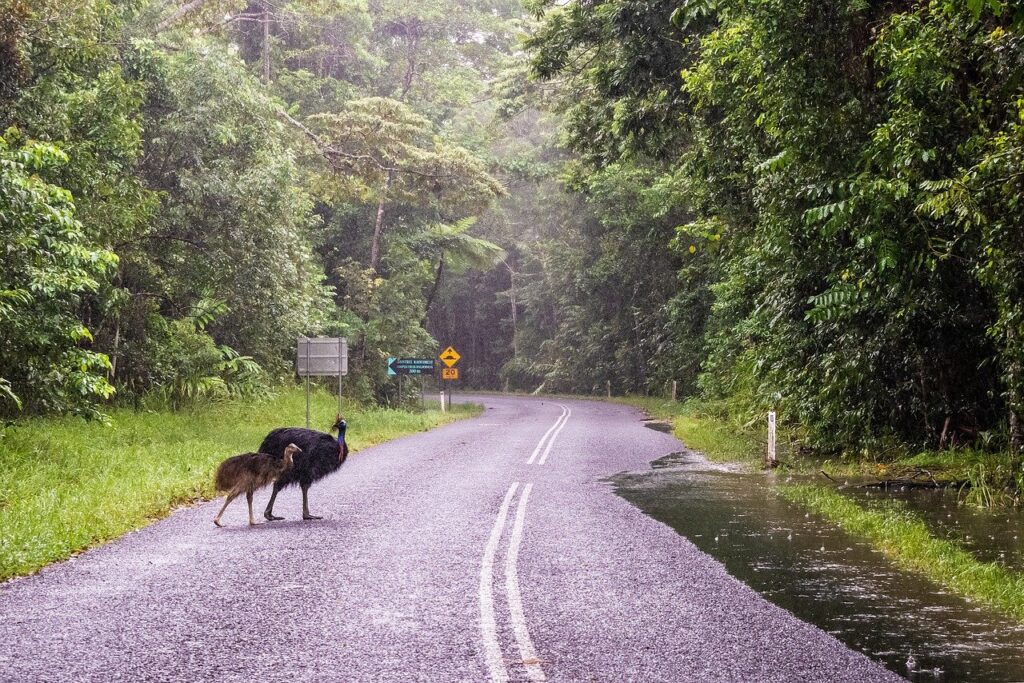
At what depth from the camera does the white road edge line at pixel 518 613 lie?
5930 millimetres

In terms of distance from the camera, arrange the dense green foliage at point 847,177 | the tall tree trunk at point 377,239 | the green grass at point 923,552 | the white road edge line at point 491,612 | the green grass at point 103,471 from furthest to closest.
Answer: the tall tree trunk at point 377,239 → the dense green foliage at point 847,177 → the green grass at point 103,471 → the green grass at point 923,552 → the white road edge line at point 491,612

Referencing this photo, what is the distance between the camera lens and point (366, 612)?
7.27 meters

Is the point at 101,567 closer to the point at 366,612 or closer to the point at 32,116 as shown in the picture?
the point at 366,612

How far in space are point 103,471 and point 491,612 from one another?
9858 millimetres

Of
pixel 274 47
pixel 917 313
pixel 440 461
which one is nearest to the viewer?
pixel 917 313

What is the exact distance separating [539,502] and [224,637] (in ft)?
23.7

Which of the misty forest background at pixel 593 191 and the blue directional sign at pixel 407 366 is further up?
the misty forest background at pixel 593 191

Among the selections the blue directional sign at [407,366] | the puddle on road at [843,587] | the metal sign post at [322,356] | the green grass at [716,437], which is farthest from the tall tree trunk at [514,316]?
the puddle on road at [843,587]

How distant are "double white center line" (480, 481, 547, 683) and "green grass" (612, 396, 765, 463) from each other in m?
10.3

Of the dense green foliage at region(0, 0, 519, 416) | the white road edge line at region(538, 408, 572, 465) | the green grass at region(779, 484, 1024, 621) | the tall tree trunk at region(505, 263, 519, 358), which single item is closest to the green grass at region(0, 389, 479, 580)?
the dense green foliage at region(0, 0, 519, 416)

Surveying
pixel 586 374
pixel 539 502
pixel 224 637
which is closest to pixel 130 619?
pixel 224 637

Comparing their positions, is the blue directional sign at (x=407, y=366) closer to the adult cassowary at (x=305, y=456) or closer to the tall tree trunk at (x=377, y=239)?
the tall tree trunk at (x=377, y=239)

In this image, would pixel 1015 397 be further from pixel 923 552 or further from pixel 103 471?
pixel 103 471

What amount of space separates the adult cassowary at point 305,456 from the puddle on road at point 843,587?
4.31 metres
